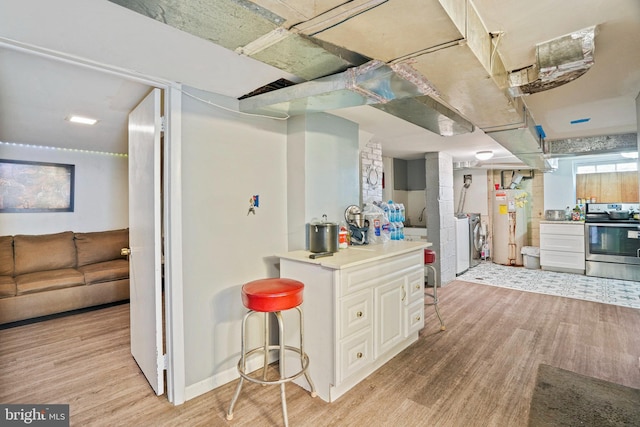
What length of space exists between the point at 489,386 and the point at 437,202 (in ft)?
10.0

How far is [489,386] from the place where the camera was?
86.4 inches

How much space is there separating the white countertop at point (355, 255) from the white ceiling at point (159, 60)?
3.98 feet

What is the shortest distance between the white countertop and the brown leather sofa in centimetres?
291

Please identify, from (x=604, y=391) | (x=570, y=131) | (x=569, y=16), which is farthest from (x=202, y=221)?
(x=570, y=131)

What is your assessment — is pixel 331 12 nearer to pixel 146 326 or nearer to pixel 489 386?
pixel 146 326

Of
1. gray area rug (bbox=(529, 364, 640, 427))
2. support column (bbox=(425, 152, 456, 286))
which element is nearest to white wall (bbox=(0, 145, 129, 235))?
support column (bbox=(425, 152, 456, 286))

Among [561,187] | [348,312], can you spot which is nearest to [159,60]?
[348,312]

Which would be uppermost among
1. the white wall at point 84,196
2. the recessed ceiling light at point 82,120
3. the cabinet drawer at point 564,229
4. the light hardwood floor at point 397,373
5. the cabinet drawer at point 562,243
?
the recessed ceiling light at point 82,120

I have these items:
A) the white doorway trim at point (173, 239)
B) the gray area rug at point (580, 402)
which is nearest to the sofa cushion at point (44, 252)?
the white doorway trim at point (173, 239)

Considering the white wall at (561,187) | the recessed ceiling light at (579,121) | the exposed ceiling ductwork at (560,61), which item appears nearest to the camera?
the exposed ceiling ductwork at (560,61)

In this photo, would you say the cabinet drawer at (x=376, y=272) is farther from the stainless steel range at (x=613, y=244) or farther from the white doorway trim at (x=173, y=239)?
the stainless steel range at (x=613, y=244)

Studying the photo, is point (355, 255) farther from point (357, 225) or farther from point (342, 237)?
point (357, 225)

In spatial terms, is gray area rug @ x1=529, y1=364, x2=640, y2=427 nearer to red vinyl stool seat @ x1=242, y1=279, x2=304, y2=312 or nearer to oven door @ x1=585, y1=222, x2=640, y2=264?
red vinyl stool seat @ x1=242, y1=279, x2=304, y2=312

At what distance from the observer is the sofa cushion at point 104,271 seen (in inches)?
147
